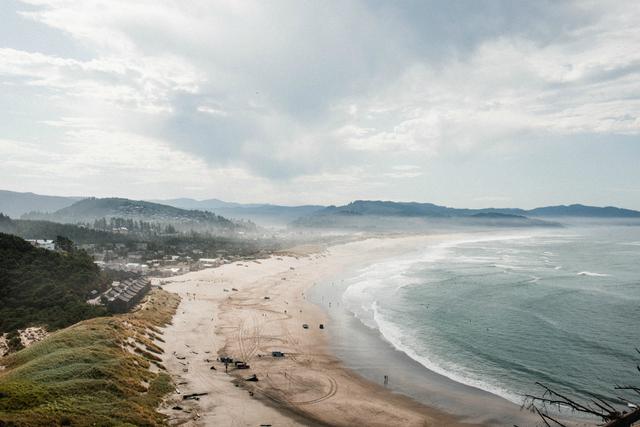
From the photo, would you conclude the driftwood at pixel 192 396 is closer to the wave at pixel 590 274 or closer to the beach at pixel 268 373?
the beach at pixel 268 373

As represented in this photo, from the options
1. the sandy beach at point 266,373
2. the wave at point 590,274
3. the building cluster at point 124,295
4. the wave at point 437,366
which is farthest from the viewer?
the wave at point 590,274

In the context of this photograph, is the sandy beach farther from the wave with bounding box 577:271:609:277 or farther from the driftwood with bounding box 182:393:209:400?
the wave with bounding box 577:271:609:277

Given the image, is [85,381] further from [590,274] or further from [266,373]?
[590,274]

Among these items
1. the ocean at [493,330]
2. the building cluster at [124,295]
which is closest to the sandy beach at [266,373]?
the ocean at [493,330]

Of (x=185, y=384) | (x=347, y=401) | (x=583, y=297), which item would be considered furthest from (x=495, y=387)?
(x=583, y=297)

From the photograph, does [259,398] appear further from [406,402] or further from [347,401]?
[406,402]
